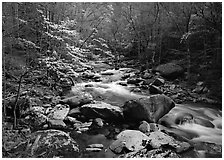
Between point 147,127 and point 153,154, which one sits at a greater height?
point 147,127

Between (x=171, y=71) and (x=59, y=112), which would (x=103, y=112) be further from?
(x=171, y=71)

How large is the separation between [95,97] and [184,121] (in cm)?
321

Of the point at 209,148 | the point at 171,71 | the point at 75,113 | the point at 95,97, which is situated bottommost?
the point at 209,148

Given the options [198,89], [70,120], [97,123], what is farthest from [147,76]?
[70,120]

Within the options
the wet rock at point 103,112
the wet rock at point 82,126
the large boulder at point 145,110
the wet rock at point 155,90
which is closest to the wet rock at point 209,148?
the large boulder at point 145,110

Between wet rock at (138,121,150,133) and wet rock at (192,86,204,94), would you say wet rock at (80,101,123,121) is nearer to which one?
wet rock at (138,121,150,133)

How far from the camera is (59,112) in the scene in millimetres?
5734

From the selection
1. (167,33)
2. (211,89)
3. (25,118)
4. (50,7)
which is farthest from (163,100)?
(167,33)

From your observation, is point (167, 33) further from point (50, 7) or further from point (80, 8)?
point (50, 7)

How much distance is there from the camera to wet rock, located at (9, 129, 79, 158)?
3.62 meters

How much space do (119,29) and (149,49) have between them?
122 inches

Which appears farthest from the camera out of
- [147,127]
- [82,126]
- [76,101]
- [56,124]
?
[76,101]

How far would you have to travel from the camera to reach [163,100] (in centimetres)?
597

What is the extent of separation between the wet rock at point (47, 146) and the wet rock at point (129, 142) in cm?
78
